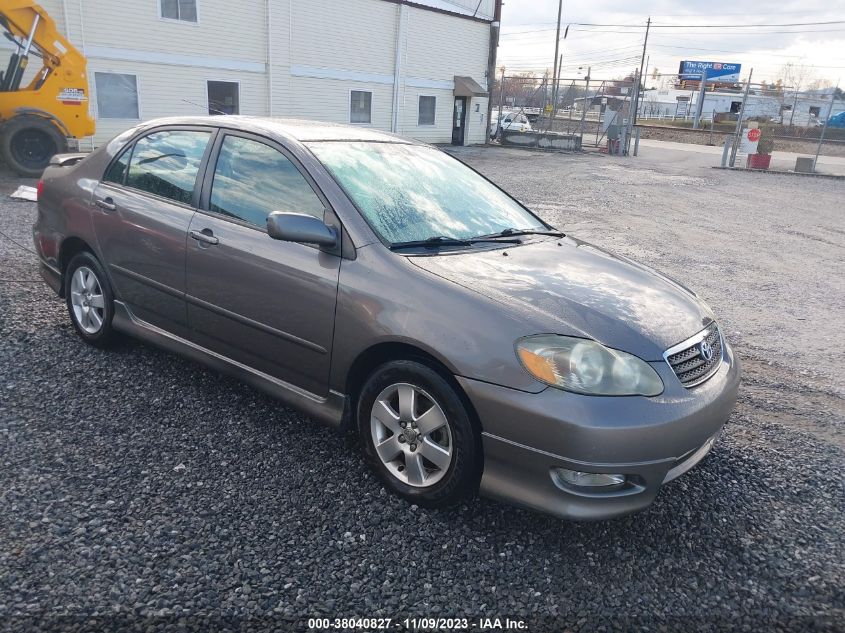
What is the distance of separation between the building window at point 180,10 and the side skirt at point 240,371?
663 inches

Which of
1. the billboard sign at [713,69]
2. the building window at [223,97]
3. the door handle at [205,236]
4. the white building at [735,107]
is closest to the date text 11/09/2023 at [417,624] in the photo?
the door handle at [205,236]

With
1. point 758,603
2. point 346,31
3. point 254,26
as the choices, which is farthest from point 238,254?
point 346,31

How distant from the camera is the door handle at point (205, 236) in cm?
362

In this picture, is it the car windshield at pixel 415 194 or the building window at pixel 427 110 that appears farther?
the building window at pixel 427 110

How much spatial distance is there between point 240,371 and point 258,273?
1.97 feet

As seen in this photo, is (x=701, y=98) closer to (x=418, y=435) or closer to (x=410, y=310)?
(x=410, y=310)

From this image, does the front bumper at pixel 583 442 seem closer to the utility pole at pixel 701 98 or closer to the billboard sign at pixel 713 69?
the utility pole at pixel 701 98

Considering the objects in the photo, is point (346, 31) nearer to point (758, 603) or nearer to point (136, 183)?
point (136, 183)

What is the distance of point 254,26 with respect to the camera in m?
20.3

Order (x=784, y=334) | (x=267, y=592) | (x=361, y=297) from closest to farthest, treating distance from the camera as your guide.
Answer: (x=267, y=592) < (x=361, y=297) < (x=784, y=334)

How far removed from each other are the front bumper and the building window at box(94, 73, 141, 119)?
18.0 meters

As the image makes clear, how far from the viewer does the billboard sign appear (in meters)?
86.3

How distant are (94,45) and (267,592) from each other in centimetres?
1811

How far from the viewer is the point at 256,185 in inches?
142
